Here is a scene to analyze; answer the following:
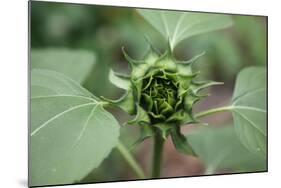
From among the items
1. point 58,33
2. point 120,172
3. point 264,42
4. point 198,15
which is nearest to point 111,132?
point 120,172

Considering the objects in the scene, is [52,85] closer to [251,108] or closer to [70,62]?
[70,62]

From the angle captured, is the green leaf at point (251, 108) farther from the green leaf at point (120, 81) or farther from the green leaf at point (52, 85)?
the green leaf at point (52, 85)

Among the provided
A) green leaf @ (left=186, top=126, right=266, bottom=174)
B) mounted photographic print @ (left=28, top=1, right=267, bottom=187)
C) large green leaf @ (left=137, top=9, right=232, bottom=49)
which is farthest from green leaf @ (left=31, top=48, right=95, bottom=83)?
green leaf @ (left=186, top=126, right=266, bottom=174)

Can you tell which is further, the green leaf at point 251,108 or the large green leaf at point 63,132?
the green leaf at point 251,108

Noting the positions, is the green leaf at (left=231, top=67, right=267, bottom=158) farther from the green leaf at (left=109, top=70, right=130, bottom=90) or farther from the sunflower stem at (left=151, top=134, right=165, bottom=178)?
the green leaf at (left=109, top=70, right=130, bottom=90)

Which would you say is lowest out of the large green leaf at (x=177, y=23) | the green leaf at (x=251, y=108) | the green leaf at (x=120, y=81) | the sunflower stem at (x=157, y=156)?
the sunflower stem at (x=157, y=156)

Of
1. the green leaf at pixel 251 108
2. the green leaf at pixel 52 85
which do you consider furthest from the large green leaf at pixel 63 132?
the green leaf at pixel 251 108

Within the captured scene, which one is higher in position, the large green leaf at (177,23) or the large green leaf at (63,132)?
the large green leaf at (177,23)

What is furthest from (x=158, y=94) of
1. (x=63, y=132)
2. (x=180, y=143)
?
(x=63, y=132)
